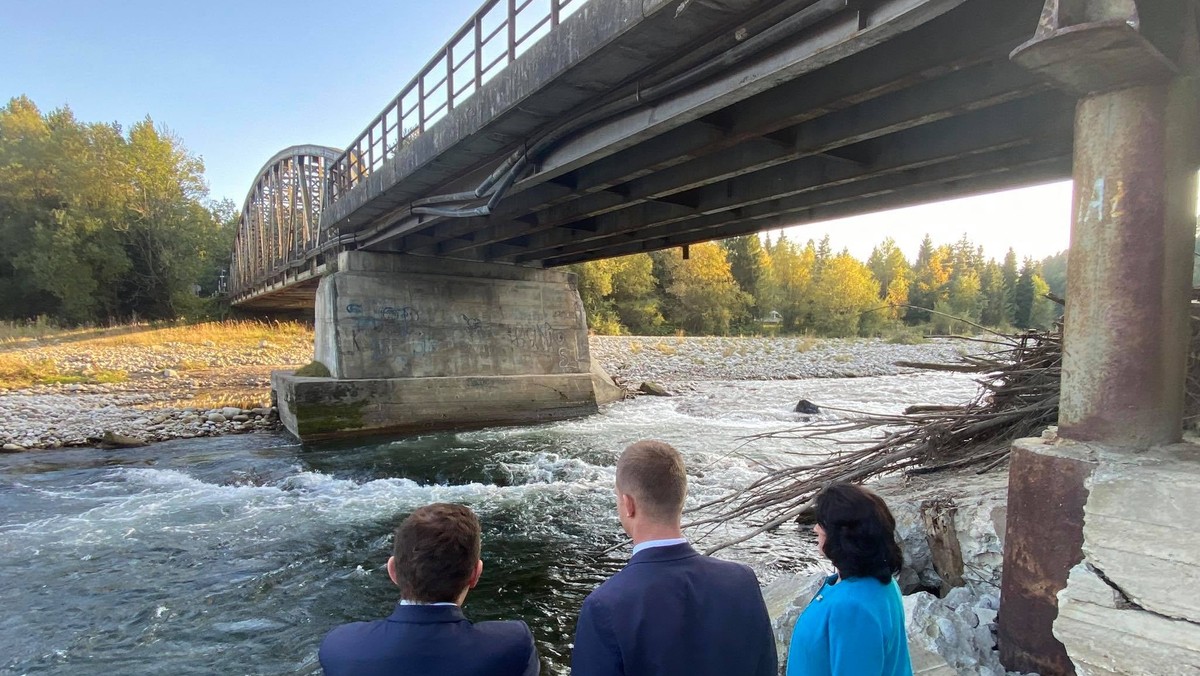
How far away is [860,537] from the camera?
2018 millimetres

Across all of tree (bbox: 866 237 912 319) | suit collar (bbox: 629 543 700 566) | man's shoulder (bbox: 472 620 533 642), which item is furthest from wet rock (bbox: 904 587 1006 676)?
tree (bbox: 866 237 912 319)

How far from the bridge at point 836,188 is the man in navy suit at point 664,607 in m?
1.87

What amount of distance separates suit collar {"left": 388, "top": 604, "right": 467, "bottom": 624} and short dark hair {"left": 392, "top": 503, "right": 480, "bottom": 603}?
Answer: 3 centimetres

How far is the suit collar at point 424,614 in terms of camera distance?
5.74ft

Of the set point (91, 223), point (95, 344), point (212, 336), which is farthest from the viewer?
point (91, 223)

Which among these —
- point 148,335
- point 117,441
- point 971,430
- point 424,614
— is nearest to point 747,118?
point 971,430

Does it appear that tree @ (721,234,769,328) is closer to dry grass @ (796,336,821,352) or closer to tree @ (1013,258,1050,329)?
dry grass @ (796,336,821,352)

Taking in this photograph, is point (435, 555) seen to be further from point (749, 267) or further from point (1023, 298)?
point (1023, 298)

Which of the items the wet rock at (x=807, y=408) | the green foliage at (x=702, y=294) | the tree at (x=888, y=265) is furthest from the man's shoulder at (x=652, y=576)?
the tree at (x=888, y=265)

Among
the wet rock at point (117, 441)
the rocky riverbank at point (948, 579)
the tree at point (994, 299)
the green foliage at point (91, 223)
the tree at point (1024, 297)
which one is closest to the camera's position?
the rocky riverbank at point (948, 579)

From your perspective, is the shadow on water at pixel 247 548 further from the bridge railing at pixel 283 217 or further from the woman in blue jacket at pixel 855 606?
the bridge railing at pixel 283 217

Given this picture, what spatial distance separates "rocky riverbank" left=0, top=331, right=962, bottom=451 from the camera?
15.1 m

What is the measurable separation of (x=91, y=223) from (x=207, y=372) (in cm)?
2396

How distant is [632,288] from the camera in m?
57.7
